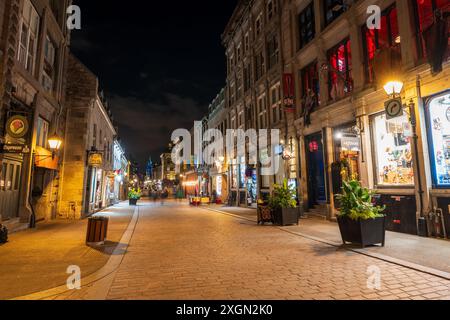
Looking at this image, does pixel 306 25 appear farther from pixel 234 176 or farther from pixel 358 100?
pixel 234 176

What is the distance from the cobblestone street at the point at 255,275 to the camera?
4.42 m

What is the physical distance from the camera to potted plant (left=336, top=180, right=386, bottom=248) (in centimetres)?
768

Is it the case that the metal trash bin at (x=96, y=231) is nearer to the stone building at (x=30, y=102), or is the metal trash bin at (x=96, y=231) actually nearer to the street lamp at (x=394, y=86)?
the stone building at (x=30, y=102)

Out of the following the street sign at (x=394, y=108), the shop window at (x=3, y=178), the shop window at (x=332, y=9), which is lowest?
the shop window at (x=3, y=178)

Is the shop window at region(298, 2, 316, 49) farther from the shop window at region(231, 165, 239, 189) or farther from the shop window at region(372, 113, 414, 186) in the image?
the shop window at region(231, 165, 239, 189)

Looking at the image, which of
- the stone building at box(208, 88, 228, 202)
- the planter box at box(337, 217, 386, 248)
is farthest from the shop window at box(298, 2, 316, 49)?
the stone building at box(208, 88, 228, 202)

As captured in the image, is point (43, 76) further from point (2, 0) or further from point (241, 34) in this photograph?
point (241, 34)

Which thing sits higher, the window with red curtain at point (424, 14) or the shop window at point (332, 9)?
the shop window at point (332, 9)

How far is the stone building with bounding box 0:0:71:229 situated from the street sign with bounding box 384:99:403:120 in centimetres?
1304

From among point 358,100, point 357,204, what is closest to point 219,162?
point 358,100

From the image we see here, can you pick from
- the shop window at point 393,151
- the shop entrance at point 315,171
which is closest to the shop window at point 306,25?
the shop entrance at point 315,171

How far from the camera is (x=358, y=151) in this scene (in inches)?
510

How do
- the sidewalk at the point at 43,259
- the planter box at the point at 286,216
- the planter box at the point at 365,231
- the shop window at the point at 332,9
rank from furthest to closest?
the shop window at the point at 332,9 → the planter box at the point at 286,216 → the planter box at the point at 365,231 → the sidewalk at the point at 43,259

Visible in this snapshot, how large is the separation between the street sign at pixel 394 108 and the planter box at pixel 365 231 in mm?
4092
